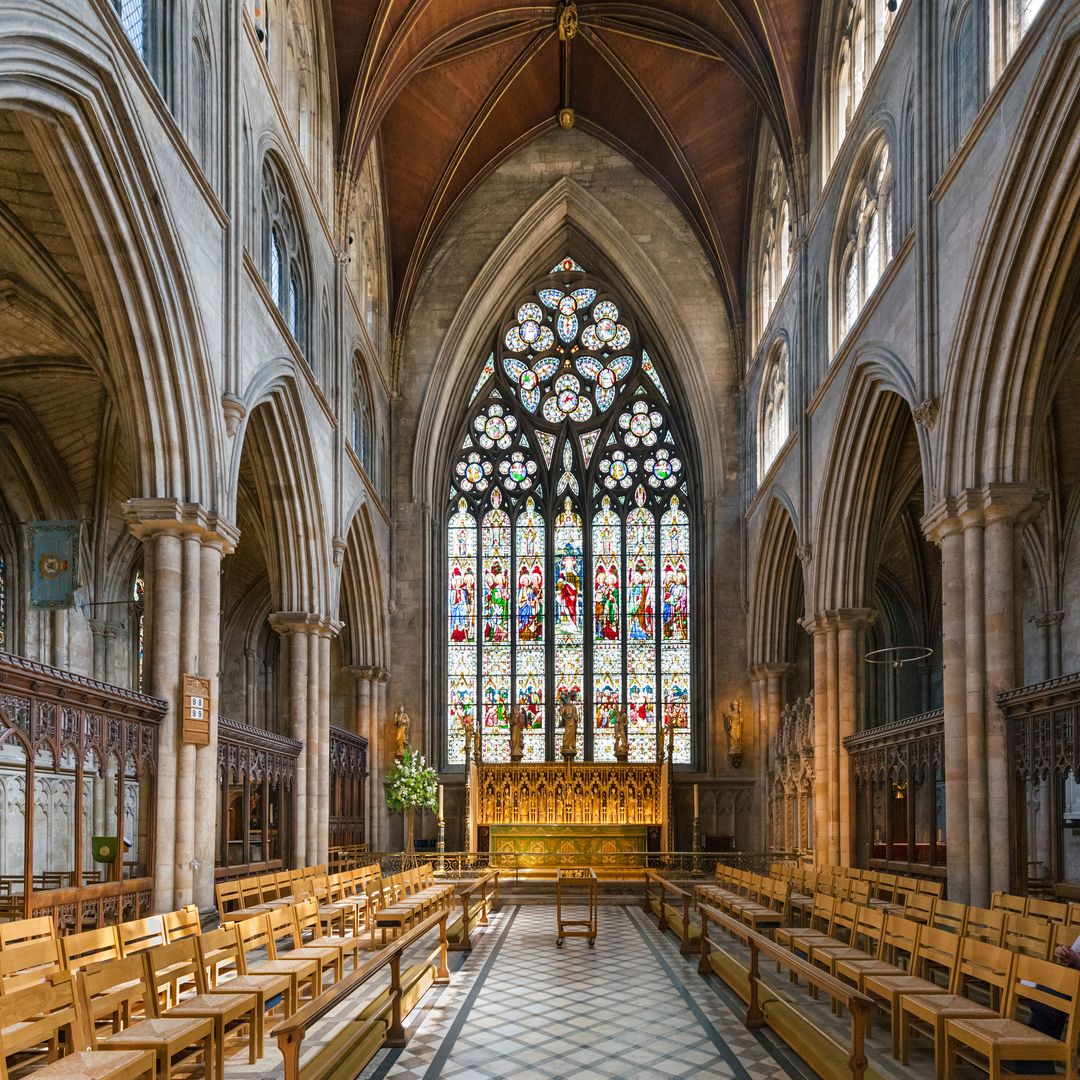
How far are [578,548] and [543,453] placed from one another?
9.26 ft

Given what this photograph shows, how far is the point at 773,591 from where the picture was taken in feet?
91.0

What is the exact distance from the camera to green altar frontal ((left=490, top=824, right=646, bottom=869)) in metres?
25.3

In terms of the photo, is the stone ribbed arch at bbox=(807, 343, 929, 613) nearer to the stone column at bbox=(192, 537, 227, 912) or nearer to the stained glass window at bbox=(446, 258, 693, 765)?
the stained glass window at bbox=(446, 258, 693, 765)

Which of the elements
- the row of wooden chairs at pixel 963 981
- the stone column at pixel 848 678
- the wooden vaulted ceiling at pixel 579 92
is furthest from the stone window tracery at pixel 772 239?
the row of wooden chairs at pixel 963 981

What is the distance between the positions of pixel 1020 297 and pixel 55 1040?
1162 cm

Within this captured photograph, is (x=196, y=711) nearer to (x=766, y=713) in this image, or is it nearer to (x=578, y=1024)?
(x=578, y=1024)

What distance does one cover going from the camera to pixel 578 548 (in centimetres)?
3159

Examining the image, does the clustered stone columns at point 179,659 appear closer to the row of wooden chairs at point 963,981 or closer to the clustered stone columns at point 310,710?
the clustered stone columns at point 310,710

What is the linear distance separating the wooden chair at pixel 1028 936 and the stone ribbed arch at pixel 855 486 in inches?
390

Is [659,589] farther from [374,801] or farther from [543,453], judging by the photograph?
[374,801]

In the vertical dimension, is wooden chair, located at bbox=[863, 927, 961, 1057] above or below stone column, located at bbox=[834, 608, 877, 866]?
below

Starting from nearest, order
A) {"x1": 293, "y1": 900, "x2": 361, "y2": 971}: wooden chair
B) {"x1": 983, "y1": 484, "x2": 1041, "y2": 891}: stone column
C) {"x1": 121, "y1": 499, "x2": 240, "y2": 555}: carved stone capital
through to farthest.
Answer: {"x1": 293, "y1": 900, "x2": 361, "y2": 971}: wooden chair < {"x1": 983, "y1": 484, "x2": 1041, "y2": 891}: stone column < {"x1": 121, "y1": 499, "x2": 240, "y2": 555}: carved stone capital

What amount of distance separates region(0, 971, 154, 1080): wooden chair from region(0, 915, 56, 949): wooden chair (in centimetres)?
116

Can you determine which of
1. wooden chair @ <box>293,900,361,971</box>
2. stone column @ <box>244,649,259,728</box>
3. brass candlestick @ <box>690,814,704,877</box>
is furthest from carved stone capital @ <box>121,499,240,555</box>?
stone column @ <box>244,649,259,728</box>
